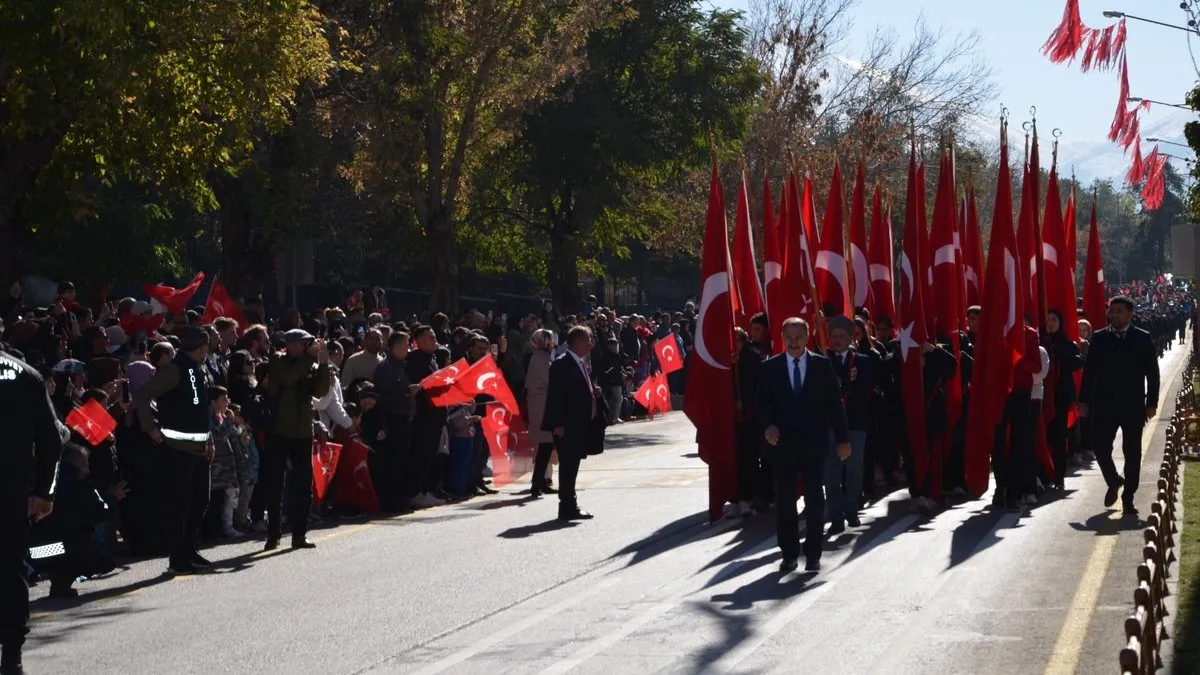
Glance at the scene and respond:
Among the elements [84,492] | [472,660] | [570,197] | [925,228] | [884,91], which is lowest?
[472,660]

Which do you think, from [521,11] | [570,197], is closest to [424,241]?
[570,197]

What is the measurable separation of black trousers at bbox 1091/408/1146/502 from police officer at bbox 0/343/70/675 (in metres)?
9.68

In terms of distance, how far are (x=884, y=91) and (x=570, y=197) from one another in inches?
836

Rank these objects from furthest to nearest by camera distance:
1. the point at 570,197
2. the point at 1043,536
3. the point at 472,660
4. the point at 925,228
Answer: the point at 570,197
the point at 925,228
the point at 1043,536
the point at 472,660

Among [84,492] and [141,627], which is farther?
[84,492]

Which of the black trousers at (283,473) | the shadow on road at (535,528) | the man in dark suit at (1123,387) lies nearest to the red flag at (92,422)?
the black trousers at (283,473)

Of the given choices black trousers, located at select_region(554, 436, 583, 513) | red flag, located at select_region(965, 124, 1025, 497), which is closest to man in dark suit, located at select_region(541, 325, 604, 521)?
black trousers, located at select_region(554, 436, 583, 513)

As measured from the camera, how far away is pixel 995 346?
17.3m

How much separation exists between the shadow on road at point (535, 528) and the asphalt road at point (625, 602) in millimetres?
41

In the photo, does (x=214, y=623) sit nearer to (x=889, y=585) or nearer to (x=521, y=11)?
(x=889, y=585)

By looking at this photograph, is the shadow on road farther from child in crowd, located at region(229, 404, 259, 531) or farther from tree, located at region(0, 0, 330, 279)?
tree, located at region(0, 0, 330, 279)

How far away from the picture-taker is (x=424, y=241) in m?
41.7

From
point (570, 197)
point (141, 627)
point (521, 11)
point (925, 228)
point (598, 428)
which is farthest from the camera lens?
point (570, 197)

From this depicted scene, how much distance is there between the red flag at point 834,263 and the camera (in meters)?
19.2
